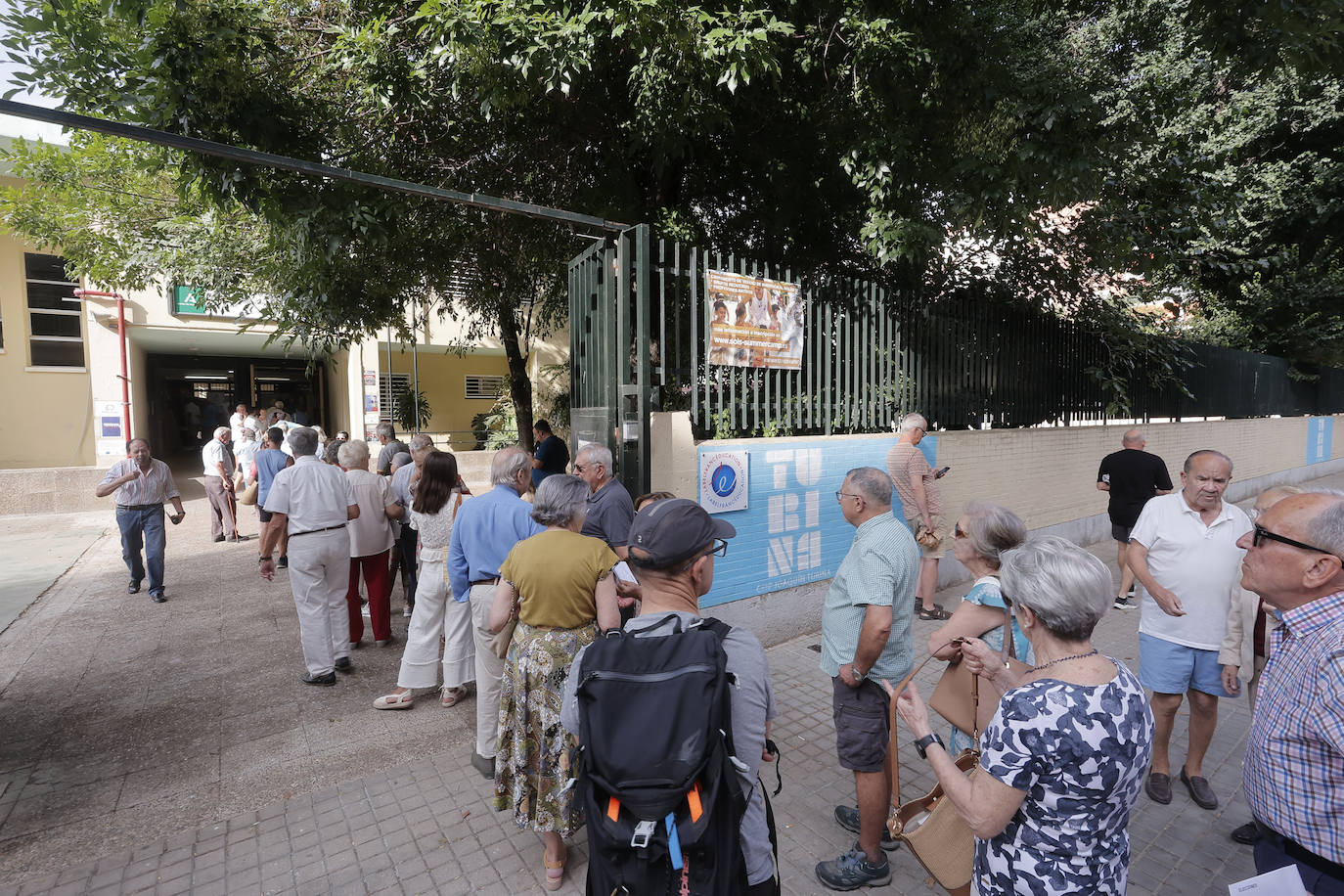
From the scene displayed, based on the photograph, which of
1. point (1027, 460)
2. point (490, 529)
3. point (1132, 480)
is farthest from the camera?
point (1027, 460)

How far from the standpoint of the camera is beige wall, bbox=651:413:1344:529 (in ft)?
16.3

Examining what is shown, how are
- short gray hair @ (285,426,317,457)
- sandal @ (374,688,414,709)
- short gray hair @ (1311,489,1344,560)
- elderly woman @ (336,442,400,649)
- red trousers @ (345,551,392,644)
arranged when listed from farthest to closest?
red trousers @ (345,551,392,644) → elderly woman @ (336,442,400,649) → short gray hair @ (285,426,317,457) → sandal @ (374,688,414,709) → short gray hair @ (1311,489,1344,560)

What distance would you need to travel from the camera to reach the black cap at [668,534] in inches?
73.0

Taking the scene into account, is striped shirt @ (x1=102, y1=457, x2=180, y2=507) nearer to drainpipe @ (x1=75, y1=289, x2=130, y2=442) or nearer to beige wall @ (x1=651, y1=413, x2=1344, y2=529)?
beige wall @ (x1=651, y1=413, x2=1344, y2=529)

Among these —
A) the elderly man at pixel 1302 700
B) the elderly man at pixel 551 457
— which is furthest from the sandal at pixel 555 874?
the elderly man at pixel 551 457

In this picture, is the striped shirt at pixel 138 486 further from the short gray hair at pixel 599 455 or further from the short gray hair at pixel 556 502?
the short gray hair at pixel 556 502

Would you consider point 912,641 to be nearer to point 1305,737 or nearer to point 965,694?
point 965,694

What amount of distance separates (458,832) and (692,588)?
7.29 ft

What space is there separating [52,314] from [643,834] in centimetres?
1878

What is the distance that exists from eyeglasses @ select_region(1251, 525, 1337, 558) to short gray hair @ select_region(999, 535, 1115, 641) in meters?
0.55

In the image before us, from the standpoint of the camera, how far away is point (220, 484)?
32.0 ft

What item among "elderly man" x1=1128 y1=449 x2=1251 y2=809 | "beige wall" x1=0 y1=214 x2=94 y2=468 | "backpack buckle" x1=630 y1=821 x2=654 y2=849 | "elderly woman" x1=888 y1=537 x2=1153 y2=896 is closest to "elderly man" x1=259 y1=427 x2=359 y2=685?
"backpack buckle" x1=630 y1=821 x2=654 y2=849

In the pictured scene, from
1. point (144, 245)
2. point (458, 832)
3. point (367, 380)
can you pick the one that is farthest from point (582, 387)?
point (367, 380)

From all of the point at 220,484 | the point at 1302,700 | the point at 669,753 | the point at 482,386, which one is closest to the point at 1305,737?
the point at 1302,700
